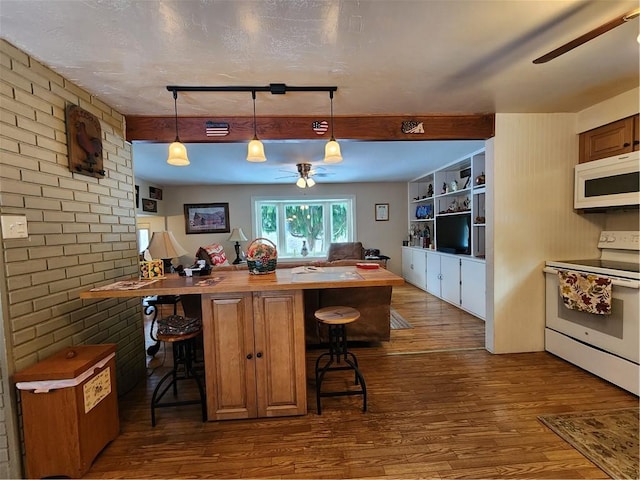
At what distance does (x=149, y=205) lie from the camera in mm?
5520

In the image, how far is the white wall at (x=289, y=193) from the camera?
248 inches

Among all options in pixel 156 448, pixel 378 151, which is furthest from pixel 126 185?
pixel 378 151

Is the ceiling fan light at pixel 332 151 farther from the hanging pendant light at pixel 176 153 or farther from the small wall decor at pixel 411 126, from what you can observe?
the hanging pendant light at pixel 176 153

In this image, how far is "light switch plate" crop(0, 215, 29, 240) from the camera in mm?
1456

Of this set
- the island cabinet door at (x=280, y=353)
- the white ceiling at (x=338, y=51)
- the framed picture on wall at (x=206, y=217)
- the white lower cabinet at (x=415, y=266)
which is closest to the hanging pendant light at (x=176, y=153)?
the white ceiling at (x=338, y=51)

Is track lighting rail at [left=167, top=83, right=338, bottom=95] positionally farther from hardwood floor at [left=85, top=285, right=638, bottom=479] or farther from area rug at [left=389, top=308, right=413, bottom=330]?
area rug at [left=389, top=308, right=413, bottom=330]

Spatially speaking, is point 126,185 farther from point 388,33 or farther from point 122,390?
point 388,33

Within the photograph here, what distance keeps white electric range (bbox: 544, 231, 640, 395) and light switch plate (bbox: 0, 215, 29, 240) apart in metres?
3.87

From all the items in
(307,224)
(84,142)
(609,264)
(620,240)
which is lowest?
(609,264)

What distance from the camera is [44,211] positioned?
1.70m

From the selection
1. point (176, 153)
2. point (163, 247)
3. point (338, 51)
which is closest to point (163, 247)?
point (163, 247)

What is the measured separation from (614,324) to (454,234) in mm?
2483

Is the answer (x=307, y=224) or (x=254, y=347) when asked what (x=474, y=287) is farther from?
(x=307, y=224)

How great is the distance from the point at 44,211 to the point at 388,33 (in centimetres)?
219
